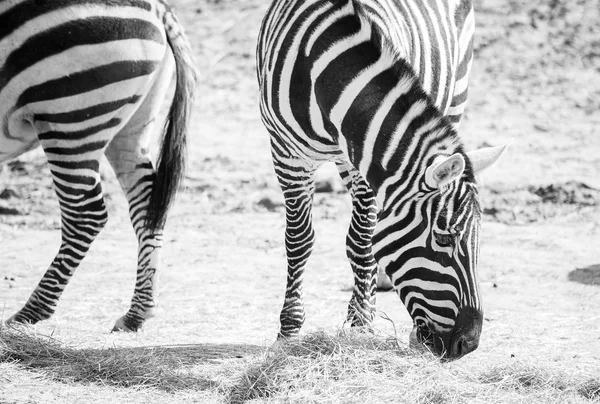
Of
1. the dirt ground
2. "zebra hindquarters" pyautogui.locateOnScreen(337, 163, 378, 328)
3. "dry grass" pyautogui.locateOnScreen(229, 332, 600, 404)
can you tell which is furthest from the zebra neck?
the dirt ground

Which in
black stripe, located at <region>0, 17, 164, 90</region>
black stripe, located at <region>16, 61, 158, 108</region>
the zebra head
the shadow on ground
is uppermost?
black stripe, located at <region>0, 17, 164, 90</region>

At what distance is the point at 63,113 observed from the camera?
5391 millimetres

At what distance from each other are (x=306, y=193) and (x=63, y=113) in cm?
169

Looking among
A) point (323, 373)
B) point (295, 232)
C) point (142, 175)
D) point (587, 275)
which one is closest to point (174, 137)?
point (142, 175)

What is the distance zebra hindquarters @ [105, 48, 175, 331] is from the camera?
6027 mm

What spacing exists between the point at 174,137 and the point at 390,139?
92.3 inches

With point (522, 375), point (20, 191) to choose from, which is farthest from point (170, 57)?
point (20, 191)

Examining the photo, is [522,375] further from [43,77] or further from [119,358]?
[43,77]

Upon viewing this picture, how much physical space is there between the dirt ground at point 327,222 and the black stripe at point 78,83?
1572 mm

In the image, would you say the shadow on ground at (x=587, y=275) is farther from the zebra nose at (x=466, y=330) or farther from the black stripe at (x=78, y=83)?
the black stripe at (x=78, y=83)

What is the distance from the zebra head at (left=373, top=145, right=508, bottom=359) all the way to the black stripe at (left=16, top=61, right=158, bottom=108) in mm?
2245

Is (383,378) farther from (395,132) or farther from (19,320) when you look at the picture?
(19,320)

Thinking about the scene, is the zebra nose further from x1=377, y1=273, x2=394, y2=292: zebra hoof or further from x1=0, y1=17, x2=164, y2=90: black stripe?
x1=0, y1=17, x2=164, y2=90: black stripe

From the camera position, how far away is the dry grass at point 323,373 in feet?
13.8
